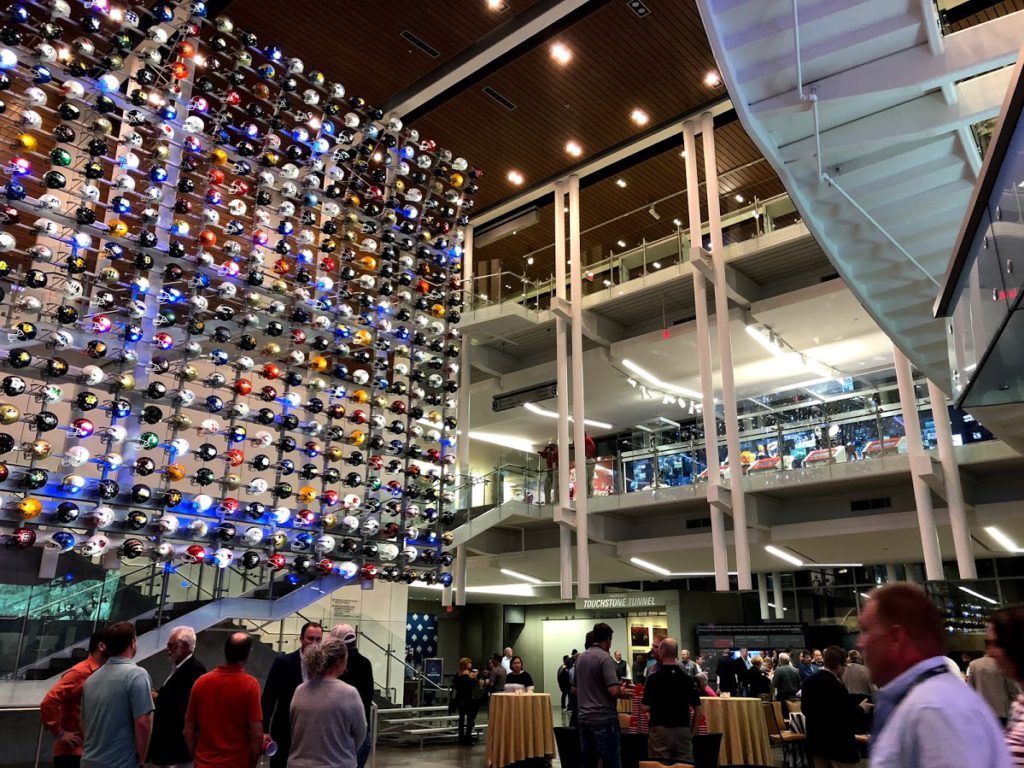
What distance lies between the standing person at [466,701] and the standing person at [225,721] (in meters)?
9.52

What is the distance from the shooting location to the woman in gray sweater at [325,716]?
3900 millimetres

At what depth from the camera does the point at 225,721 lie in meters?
4.21

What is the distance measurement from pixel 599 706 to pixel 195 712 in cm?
331

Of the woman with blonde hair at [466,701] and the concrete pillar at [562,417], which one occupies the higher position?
the concrete pillar at [562,417]

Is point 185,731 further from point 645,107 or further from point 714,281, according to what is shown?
point 645,107

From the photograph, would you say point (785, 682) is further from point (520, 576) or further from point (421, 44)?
point (421, 44)

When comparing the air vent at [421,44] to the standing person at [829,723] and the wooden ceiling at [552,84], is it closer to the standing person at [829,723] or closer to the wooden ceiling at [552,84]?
Result: the wooden ceiling at [552,84]

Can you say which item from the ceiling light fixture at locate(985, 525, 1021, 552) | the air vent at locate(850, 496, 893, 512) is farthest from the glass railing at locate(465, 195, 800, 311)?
the ceiling light fixture at locate(985, 525, 1021, 552)

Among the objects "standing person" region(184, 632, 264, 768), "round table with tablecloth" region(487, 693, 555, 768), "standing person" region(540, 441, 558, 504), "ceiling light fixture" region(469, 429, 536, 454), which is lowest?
"round table with tablecloth" region(487, 693, 555, 768)

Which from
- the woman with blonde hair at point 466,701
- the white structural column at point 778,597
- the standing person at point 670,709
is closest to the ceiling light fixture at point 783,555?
the white structural column at point 778,597

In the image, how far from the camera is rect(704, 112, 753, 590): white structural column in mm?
12586

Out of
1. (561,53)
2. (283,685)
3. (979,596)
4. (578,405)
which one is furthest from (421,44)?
(979,596)

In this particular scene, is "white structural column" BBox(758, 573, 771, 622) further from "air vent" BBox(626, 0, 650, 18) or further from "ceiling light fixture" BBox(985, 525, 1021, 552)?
"air vent" BBox(626, 0, 650, 18)

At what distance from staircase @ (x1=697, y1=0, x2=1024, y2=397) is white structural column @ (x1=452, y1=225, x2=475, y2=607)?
862 cm
